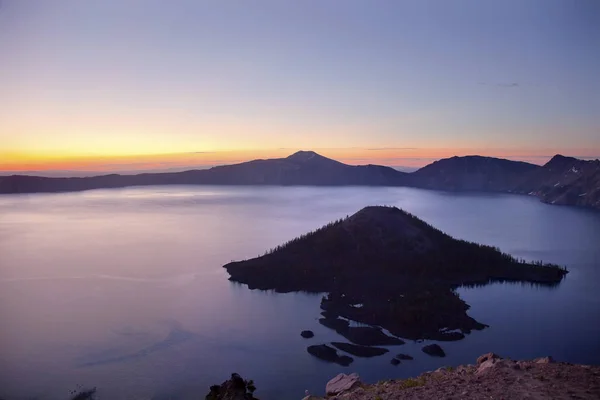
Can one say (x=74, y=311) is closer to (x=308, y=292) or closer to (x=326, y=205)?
(x=308, y=292)

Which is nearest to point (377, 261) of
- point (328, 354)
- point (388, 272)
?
point (388, 272)

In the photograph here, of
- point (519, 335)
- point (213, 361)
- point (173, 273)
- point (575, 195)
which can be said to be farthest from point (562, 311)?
point (575, 195)

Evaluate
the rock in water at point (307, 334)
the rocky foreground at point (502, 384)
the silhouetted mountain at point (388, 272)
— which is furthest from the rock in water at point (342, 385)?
the silhouetted mountain at point (388, 272)

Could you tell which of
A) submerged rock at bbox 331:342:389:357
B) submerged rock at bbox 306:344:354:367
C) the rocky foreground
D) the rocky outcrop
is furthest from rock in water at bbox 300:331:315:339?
the rocky foreground

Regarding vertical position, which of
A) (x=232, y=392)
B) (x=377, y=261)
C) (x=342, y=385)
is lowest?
(x=377, y=261)

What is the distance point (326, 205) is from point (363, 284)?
414 feet

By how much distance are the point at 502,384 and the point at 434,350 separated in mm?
27701

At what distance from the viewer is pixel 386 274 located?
195ft

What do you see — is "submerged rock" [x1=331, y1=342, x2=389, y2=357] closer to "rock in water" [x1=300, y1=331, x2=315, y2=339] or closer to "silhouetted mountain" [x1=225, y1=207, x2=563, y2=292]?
"rock in water" [x1=300, y1=331, x2=315, y2=339]

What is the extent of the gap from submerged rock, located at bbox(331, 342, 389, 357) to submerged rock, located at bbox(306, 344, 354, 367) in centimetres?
105

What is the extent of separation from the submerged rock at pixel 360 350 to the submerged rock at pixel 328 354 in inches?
41.2

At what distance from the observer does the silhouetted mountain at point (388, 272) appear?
44000mm

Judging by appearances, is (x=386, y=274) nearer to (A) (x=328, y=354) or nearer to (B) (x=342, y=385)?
(A) (x=328, y=354)

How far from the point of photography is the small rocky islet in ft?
140
